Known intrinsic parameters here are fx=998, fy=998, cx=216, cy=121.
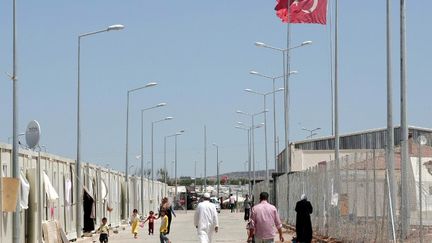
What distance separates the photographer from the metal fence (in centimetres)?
1903

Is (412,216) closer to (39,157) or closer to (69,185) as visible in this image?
(39,157)

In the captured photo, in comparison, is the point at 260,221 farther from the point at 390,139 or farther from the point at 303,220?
the point at 303,220

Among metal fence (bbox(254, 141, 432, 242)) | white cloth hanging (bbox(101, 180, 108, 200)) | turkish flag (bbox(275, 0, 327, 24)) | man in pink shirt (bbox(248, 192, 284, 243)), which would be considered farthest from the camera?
white cloth hanging (bbox(101, 180, 108, 200))

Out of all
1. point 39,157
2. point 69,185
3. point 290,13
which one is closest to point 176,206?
point 290,13

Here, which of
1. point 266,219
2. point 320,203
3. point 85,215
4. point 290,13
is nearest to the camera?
point 266,219

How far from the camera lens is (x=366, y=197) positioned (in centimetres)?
2417

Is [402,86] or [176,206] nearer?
[402,86]

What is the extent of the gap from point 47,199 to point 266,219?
434 inches

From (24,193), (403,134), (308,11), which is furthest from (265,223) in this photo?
(308,11)

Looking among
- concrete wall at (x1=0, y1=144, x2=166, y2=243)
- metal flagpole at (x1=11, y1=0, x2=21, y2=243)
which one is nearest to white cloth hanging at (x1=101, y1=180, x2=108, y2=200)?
concrete wall at (x1=0, y1=144, x2=166, y2=243)

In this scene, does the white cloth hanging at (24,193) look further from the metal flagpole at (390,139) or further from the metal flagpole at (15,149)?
the metal flagpole at (390,139)

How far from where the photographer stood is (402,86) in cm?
2378

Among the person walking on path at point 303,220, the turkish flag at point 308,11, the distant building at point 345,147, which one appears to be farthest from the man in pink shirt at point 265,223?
the distant building at point 345,147

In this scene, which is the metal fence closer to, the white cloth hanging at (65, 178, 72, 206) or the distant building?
the white cloth hanging at (65, 178, 72, 206)
